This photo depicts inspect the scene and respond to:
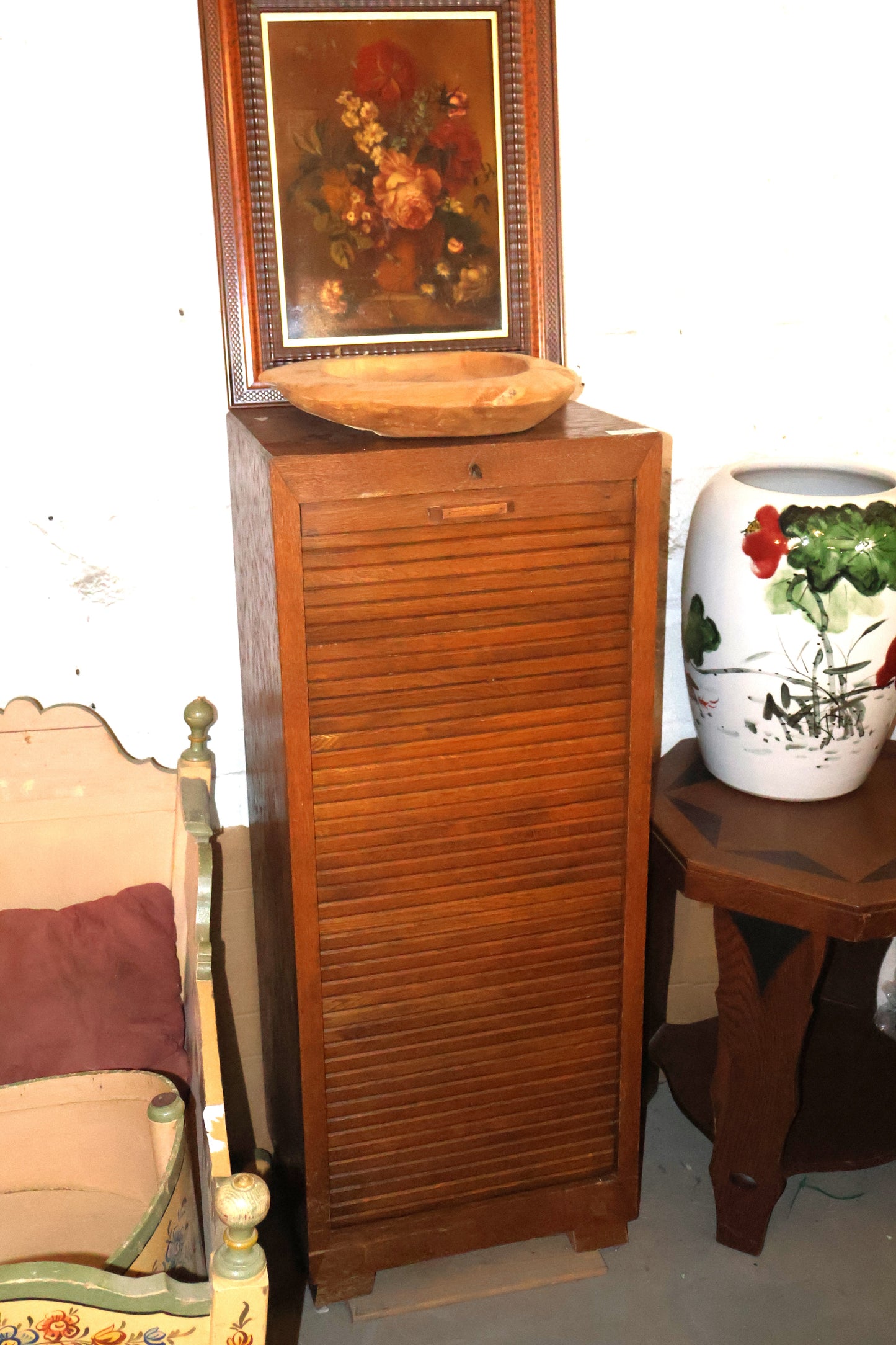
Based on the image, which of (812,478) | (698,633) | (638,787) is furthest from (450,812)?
(812,478)

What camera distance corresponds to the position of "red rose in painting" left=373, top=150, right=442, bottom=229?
1830mm

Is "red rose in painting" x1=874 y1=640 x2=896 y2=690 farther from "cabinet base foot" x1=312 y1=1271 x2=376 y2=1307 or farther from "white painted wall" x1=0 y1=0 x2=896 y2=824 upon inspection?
"cabinet base foot" x1=312 y1=1271 x2=376 y2=1307

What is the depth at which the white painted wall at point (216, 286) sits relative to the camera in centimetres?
173

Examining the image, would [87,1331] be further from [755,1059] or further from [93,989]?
[755,1059]

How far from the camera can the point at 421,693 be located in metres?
1.61

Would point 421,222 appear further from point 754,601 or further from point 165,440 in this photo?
point 754,601

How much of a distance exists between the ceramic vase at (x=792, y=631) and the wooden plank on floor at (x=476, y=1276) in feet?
2.74

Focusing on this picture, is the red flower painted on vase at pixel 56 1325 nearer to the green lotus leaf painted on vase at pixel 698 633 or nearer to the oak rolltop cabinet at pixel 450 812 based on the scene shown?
the oak rolltop cabinet at pixel 450 812

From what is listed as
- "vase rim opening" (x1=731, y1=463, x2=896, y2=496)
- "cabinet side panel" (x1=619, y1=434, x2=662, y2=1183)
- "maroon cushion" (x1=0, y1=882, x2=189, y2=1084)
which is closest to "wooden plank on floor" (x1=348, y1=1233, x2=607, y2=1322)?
"cabinet side panel" (x1=619, y1=434, x2=662, y2=1183)

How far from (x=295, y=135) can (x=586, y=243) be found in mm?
491

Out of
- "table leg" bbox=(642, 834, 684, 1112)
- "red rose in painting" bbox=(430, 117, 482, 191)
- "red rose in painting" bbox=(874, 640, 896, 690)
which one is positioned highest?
"red rose in painting" bbox=(430, 117, 482, 191)

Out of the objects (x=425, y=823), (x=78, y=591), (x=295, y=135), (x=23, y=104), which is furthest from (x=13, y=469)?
(x=425, y=823)

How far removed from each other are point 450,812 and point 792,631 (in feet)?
1.89

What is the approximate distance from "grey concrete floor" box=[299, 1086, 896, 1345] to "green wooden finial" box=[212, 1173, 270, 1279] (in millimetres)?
926
